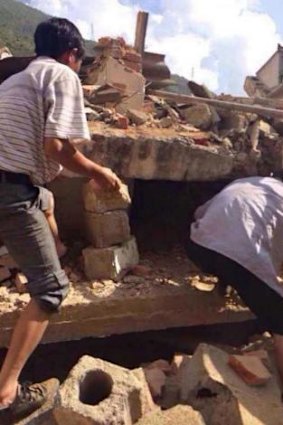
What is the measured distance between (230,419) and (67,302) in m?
1.47

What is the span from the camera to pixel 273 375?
3615 millimetres

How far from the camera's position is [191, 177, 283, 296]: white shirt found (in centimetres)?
354

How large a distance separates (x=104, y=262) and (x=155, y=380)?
105 centimetres

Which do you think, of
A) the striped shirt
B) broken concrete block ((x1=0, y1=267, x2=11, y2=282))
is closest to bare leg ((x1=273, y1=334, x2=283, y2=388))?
the striped shirt

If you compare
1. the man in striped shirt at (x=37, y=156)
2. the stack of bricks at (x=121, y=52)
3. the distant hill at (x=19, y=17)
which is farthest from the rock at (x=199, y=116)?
the distant hill at (x=19, y=17)

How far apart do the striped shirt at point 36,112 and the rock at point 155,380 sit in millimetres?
1658

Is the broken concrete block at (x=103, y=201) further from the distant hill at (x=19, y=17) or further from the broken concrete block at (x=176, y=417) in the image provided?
the distant hill at (x=19, y=17)

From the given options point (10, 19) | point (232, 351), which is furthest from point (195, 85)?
point (10, 19)

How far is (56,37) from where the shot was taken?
9.62 feet

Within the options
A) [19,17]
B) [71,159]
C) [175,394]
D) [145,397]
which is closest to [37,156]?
[71,159]

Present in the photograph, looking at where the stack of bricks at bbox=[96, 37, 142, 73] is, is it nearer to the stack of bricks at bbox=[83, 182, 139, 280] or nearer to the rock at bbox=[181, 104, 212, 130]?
the rock at bbox=[181, 104, 212, 130]

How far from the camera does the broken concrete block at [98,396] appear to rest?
Result: 9.68ft

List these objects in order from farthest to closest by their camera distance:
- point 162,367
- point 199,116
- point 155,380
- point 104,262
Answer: point 199,116
point 104,262
point 162,367
point 155,380

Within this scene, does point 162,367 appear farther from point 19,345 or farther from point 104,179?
point 104,179
